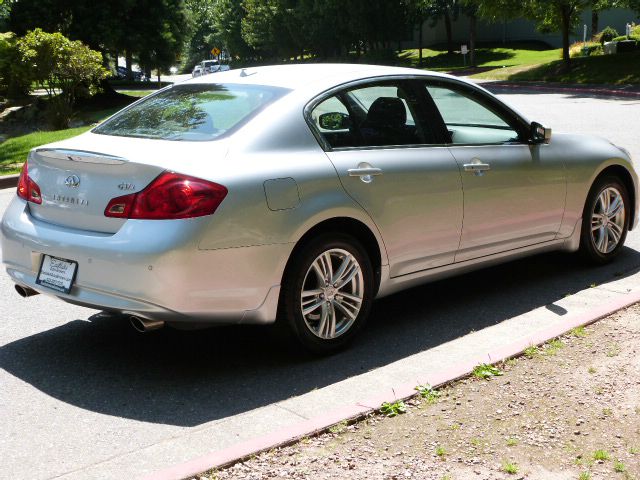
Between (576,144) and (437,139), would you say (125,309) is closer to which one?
(437,139)

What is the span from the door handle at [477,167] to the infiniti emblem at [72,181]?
8.21 ft

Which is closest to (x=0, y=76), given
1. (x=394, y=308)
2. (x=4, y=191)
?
(x=4, y=191)

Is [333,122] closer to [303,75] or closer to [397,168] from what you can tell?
[303,75]

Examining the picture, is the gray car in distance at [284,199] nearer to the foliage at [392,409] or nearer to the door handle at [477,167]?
the door handle at [477,167]

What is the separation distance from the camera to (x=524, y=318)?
238 inches

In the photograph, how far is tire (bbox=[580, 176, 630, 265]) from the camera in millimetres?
6980

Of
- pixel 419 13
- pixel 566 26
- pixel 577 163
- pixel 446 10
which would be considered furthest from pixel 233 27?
pixel 577 163

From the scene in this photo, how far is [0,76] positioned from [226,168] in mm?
25862

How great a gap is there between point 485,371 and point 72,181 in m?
2.50

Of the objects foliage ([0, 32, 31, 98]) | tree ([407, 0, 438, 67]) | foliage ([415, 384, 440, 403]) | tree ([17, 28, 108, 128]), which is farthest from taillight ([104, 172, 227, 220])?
tree ([407, 0, 438, 67])

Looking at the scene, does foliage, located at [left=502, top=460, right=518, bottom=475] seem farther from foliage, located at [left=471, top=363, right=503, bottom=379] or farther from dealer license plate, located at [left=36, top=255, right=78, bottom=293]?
dealer license plate, located at [left=36, top=255, right=78, bottom=293]

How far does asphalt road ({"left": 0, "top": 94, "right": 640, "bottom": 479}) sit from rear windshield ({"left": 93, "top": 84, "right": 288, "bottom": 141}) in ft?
4.10

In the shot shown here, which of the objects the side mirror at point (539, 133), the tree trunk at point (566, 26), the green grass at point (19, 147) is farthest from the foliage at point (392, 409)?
the tree trunk at point (566, 26)

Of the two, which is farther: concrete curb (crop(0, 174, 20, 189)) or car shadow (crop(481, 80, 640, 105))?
car shadow (crop(481, 80, 640, 105))
